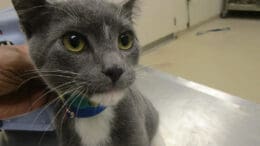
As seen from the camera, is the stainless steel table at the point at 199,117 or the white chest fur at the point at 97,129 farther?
the stainless steel table at the point at 199,117

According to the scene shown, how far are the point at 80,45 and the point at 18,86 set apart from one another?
0.27m

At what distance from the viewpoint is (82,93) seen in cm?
60

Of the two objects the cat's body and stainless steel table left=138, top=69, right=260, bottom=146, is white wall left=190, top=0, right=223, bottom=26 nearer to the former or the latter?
stainless steel table left=138, top=69, right=260, bottom=146

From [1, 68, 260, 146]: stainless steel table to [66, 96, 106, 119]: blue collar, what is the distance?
21 centimetres

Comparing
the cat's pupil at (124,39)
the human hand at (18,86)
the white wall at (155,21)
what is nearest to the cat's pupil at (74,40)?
the cat's pupil at (124,39)

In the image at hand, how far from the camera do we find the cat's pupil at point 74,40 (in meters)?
0.59

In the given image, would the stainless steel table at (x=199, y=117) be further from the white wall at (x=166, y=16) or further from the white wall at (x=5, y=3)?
the white wall at (x=166, y=16)

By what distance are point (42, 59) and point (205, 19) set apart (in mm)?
3009

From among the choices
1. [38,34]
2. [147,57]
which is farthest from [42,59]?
[147,57]

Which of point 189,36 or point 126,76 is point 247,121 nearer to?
point 126,76

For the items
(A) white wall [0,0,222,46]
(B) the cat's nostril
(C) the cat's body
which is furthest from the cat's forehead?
(A) white wall [0,0,222,46]

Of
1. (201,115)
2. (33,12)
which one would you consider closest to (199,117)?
(201,115)

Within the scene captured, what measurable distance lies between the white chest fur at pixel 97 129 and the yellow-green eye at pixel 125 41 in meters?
0.17

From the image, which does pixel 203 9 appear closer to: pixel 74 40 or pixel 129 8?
pixel 129 8
